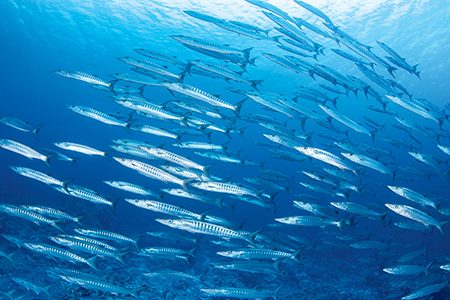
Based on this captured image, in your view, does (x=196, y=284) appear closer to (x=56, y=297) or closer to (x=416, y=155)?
(x=56, y=297)

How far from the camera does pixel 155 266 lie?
41.4 feet

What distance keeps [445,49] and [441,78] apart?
749 cm

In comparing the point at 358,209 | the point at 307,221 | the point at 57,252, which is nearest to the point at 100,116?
the point at 57,252

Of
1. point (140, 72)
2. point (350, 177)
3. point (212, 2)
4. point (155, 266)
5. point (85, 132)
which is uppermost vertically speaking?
point (212, 2)

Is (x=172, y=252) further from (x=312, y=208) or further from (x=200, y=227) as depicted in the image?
(x=312, y=208)

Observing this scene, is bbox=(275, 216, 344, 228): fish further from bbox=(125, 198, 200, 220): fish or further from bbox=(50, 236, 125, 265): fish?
bbox=(50, 236, 125, 265): fish

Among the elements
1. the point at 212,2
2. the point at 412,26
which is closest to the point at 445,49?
the point at 412,26

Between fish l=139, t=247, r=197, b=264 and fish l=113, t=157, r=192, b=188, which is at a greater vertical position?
fish l=113, t=157, r=192, b=188

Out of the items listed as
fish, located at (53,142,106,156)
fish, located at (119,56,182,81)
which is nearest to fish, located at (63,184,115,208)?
fish, located at (53,142,106,156)

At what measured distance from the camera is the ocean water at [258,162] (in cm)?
841

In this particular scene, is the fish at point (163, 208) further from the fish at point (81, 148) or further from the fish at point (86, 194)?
the fish at point (81, 148)

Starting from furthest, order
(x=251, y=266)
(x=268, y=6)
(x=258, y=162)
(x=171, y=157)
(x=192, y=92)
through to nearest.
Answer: (x=258, y=162) → (x=268, y=6) → (x=251, y=266) → (x=192, y=92) → (x=171, y=157)

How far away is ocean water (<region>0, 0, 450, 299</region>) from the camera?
331 inches

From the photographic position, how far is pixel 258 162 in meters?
19.6
